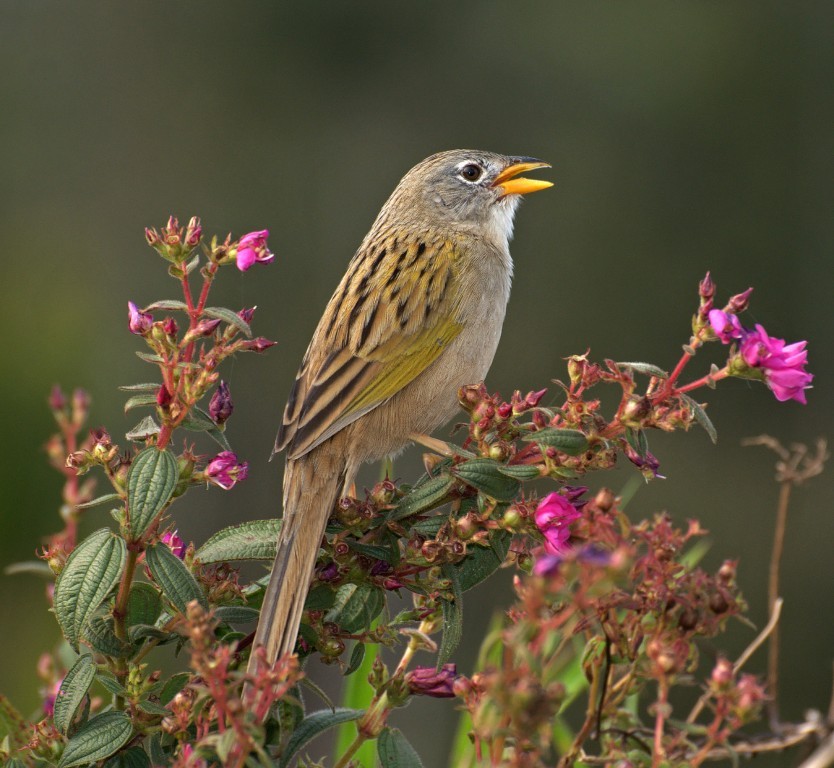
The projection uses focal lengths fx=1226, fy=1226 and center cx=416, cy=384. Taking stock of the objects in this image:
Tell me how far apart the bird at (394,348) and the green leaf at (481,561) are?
355mm

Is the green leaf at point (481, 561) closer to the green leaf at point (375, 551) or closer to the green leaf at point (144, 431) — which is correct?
the green leaf at point (375, 551)

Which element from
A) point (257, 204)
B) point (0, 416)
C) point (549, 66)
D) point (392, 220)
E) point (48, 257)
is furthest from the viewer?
point (549, 66)

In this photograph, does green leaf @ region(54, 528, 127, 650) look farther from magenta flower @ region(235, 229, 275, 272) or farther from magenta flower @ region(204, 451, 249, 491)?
magenta flower @ region(235, 229, 275, 272)

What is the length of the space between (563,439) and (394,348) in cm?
154

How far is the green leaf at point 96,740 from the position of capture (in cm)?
193

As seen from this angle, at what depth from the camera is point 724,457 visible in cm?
1416

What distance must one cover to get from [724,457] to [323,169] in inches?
224

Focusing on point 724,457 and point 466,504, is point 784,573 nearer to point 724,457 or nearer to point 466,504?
point 724,457

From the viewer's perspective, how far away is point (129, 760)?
205 cm

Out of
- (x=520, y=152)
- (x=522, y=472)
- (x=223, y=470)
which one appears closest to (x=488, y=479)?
(x=522, y=472)

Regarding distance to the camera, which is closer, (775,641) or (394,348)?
(775,641)

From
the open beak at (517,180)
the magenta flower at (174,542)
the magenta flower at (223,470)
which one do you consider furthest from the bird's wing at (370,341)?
the magenta flower at (223,470)

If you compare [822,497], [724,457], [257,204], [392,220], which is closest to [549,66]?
[257,204]

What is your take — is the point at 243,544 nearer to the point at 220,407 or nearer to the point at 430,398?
the point at 220,407
